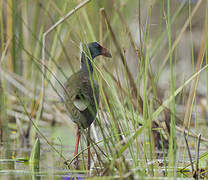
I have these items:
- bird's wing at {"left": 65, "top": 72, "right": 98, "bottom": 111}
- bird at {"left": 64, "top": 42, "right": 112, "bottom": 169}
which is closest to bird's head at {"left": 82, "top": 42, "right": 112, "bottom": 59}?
bird at {"left": 64, "top": 42, "right": 112, "bottom": 169}

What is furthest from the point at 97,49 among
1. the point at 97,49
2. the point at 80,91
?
the point at 80,91

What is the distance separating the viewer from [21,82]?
4.59 meters

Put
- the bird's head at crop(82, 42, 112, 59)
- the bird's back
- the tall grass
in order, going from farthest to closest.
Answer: the bird's head at crop(82, 42, 112, 59), the bird's back, the tall grass

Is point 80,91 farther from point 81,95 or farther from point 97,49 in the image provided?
point 97,49

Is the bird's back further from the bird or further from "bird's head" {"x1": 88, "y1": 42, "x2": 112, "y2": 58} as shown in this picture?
"bird's head" {"x1": 88, "y1": 42, "x2": 112, "y2": 58}

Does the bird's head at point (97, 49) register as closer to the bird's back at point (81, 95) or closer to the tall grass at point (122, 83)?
the tall grass at point (122, 83)

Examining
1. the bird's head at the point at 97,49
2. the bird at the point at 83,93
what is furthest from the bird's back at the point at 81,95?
the bird's head at the point at 97,49

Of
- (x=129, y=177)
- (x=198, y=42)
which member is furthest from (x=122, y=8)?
(x=198, y=42)

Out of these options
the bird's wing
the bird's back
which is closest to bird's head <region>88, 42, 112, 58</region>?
the bird's back

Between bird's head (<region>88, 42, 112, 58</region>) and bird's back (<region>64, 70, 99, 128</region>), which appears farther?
bird's head (<region>88, 42, 112, 58</region>)

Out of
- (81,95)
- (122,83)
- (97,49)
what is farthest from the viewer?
(97,49)

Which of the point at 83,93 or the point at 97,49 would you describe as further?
the point at 97,49

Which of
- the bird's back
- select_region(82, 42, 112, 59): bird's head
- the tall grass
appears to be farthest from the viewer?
select_region(82, 42, 112, 59): bird's head

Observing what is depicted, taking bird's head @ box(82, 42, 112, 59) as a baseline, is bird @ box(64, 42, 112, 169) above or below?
below
